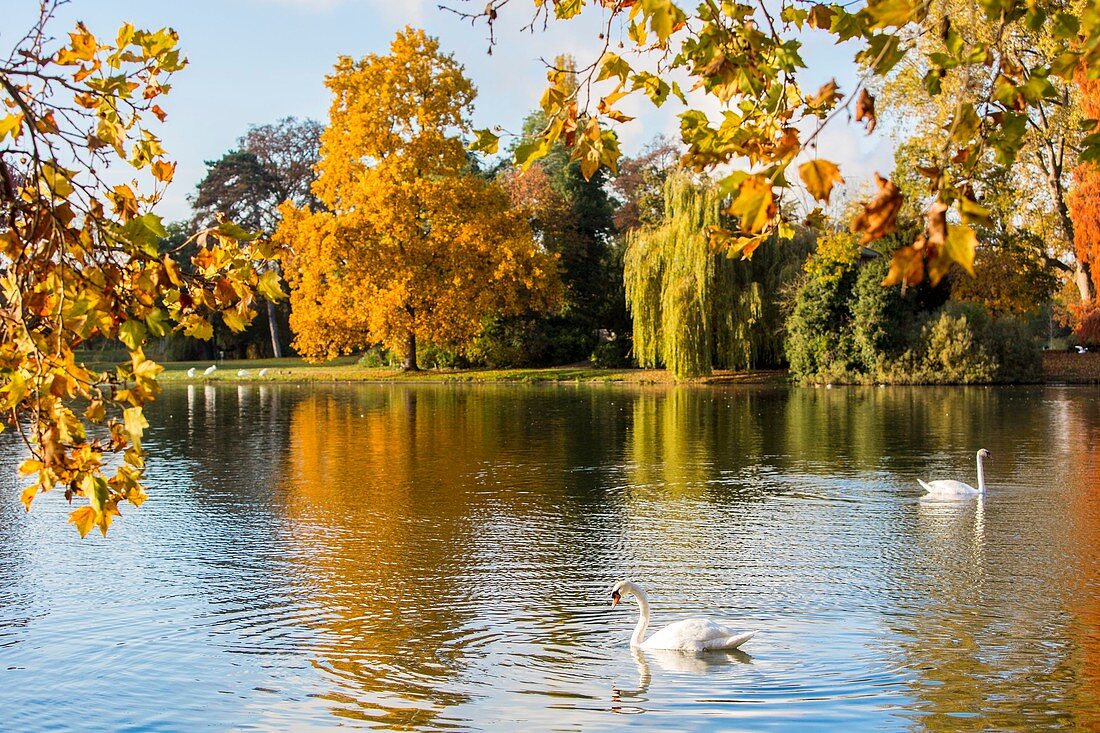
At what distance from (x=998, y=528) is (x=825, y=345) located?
84.9 feet

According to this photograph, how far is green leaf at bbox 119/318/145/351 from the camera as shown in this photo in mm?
4090

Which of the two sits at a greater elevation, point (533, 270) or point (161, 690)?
point (533, 270)

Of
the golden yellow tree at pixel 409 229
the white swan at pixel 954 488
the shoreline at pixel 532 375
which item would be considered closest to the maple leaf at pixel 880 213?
the white swan at pixel 954 488

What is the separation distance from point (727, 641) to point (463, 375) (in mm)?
36541

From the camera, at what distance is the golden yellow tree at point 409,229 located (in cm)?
4259

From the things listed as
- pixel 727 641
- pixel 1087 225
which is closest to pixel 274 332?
pixel 1087 225


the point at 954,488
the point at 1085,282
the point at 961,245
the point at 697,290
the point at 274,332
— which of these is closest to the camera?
the point at 961,245

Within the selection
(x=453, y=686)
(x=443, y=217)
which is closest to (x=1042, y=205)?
(x=443, y=217)

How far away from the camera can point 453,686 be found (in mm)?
7445

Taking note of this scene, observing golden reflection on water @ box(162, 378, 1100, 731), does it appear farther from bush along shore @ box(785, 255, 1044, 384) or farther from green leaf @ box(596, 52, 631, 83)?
bush along shore @ box(785, 255, 1044, 384)

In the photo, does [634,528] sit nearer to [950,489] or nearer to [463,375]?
[950,489]

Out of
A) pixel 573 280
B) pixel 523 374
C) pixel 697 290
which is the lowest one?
pixel 523 374

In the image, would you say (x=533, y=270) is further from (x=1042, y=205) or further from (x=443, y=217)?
(x=1042, y=205)

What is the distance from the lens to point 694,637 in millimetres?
7992
